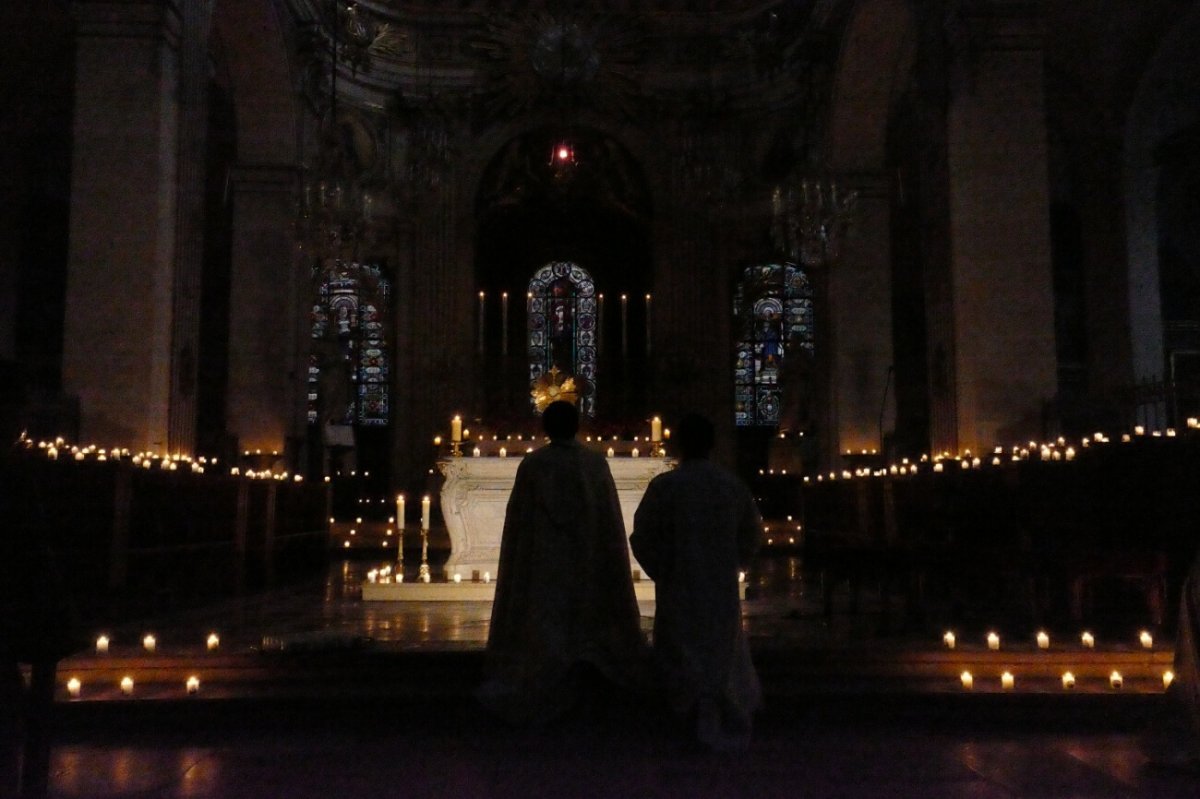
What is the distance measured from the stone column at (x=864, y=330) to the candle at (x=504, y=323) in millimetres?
6972

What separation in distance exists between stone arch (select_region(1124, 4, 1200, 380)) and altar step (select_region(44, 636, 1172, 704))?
11655mm

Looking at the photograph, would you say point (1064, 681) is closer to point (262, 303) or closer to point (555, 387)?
point (555, 387)

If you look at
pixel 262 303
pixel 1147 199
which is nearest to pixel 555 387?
pixel 262 303

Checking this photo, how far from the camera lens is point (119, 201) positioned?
1080cm

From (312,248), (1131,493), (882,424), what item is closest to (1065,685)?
(1131,493)

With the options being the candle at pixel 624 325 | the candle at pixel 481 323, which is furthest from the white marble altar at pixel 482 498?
the candle at pixel 624 325

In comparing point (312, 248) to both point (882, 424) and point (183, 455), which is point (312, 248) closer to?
point (183, 455)

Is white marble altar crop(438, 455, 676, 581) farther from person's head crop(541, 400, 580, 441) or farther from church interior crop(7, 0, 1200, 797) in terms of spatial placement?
person's head crop(541, 400, 580, 441)

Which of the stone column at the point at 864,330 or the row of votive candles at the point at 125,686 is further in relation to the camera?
the stone column at the point at 864,330

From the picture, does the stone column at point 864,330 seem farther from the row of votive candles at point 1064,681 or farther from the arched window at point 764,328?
the row of votive candles at point 1064,681

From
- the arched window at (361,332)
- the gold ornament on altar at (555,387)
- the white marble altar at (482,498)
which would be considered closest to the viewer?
the white marble altar at (482,498)

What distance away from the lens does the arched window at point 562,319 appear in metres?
21.7

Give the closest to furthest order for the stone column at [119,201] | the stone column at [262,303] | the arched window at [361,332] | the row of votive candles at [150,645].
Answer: the row of votive candles at [150,645], the stone column at [119,201], the stone column at [262,303], the arched window at [361,332]

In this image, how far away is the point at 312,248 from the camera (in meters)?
13.0
